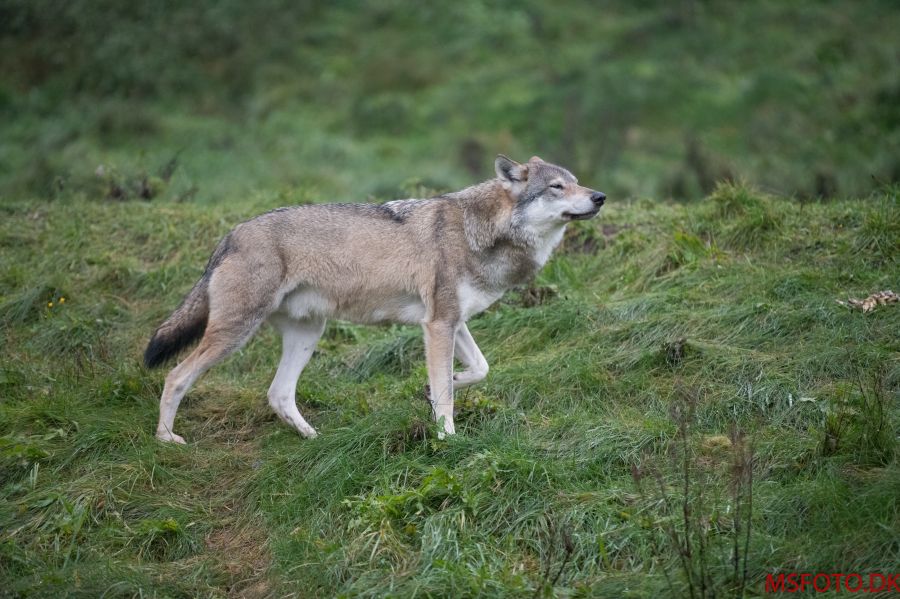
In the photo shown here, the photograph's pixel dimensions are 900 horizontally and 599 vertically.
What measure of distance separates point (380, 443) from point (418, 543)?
0.94m

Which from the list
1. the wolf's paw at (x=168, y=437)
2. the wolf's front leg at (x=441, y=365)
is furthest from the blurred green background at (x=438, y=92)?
the wolf's front leg at (x=441, y=365)

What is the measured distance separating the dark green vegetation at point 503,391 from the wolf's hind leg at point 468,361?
210 millimetres

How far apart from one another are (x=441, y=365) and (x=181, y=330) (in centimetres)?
185

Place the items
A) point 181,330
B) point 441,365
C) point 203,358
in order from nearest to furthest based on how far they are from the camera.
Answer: point 441,365, point 203,358, point 181,330

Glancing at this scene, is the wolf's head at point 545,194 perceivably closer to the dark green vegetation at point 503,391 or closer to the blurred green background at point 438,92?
the dark green vegetation at point 503,391

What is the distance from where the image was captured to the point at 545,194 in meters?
6.13

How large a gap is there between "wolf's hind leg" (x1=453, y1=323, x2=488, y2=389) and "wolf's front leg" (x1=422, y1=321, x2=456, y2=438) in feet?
0.60

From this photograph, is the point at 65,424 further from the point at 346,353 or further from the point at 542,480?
the point at 542,480

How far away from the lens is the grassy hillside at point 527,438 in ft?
14.4

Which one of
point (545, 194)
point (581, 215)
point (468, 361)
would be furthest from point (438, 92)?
point (468, 361)

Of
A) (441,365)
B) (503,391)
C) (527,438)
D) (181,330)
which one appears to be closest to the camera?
(527,438)

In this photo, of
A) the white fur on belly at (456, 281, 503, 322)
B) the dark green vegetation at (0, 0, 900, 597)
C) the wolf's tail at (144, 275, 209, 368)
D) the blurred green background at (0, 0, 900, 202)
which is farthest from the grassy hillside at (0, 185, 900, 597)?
the blurred green background at (0, 0, 900, 202)

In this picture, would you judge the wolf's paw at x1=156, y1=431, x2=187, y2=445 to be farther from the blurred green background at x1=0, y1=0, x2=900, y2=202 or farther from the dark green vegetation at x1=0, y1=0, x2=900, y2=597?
the blurred green background at x1=0, y1=0, x2=900, y2=202

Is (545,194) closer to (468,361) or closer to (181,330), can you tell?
(468,361)
